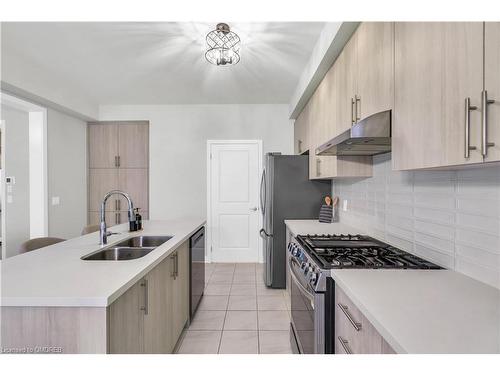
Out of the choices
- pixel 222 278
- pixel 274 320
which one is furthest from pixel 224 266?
pixel 274 320

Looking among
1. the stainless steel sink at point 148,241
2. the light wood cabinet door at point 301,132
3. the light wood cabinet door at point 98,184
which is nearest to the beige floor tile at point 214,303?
the stainless steel sink at point 148,241

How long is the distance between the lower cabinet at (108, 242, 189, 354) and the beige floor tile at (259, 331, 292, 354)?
66 cm

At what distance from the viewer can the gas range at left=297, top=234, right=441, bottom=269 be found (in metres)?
1.39

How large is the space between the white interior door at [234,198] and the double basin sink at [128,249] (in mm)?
2221

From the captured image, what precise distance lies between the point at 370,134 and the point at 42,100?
380 centimetres

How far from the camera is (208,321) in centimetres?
253

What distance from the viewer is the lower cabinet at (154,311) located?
3.74ft

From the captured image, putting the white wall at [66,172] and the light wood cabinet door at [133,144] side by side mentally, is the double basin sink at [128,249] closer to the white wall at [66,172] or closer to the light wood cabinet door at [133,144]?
the white wall at [66,172]

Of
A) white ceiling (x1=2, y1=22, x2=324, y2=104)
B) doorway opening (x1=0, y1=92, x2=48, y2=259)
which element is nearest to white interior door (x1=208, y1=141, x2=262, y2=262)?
white ceiling (x1=2, y1=22, x2=324, y2=104)

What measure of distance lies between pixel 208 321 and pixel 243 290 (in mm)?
848

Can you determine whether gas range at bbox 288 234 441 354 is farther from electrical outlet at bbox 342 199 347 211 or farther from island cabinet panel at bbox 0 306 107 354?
island cabinet panel at bbox 0 306 107 354

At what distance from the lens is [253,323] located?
251 centimetres

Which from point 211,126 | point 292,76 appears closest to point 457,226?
point 292,76

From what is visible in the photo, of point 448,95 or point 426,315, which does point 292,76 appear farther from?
point 426,315
